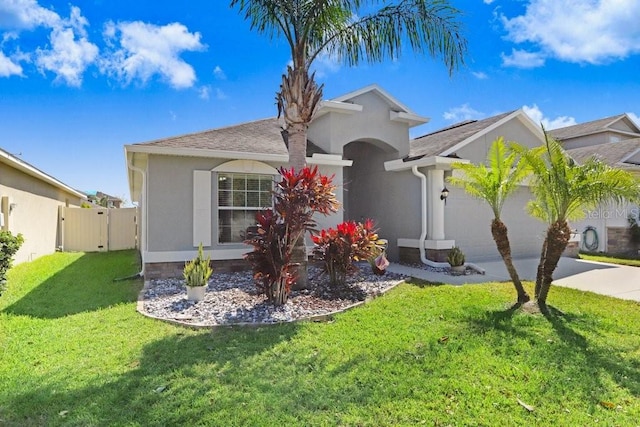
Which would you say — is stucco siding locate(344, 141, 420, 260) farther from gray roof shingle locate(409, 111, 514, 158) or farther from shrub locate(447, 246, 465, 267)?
shrub locate(447, 246, 465, 267)

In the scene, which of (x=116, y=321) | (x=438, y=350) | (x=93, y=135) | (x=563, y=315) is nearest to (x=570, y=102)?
(x=563, y=315)

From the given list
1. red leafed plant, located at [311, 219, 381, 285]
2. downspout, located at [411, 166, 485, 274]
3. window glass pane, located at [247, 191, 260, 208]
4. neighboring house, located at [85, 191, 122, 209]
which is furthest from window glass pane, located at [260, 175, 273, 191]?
neighboring house, located at [85, 191, 122, 209]

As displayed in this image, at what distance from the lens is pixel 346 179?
53.7 feet

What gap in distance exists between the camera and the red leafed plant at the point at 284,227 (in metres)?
7.47

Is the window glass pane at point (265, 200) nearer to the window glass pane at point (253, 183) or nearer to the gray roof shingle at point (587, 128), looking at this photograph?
the window glass pane at point (253, 183)

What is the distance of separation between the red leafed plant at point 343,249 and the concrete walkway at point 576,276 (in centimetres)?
231

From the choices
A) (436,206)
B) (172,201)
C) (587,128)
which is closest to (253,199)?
(172,201)

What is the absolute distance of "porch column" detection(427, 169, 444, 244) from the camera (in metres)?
12.4

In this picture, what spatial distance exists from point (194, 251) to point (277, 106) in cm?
458

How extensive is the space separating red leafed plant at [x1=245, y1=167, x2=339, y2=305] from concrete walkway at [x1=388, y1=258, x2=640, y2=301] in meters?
4.33

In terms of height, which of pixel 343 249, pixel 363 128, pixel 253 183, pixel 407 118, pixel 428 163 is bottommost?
pixel 343 249

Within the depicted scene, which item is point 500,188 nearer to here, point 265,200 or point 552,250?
point 552,250

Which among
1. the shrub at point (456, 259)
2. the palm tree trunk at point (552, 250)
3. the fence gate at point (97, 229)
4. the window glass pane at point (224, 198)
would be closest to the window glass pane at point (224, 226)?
the window glass pane at point (224, 198)

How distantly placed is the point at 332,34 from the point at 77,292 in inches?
346
